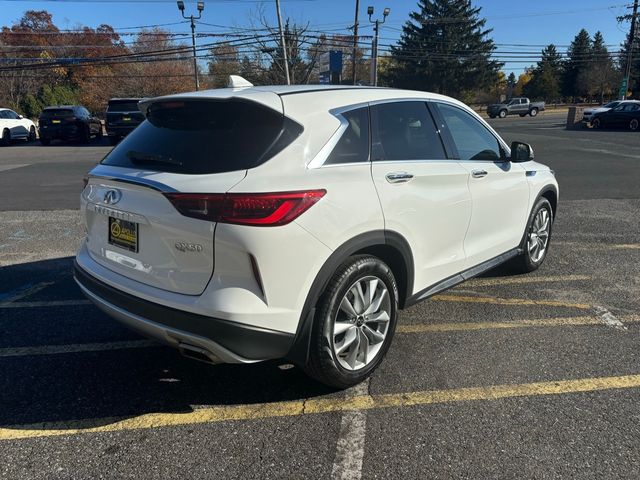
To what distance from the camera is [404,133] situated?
11.1ft

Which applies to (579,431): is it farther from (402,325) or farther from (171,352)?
(171,352)

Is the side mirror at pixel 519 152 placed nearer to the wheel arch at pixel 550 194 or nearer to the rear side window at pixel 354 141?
the wheel arch at pixel 550 194

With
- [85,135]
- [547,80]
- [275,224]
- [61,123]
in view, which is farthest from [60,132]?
[547,80]

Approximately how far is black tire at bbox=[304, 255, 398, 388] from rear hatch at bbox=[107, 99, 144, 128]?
759 inches

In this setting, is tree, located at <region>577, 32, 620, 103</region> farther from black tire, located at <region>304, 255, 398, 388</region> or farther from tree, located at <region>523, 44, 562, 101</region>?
black tire, located at <region>304, 255, 398, 388</region>

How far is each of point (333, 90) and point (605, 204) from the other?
7.48m

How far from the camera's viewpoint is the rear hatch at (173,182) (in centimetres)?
248

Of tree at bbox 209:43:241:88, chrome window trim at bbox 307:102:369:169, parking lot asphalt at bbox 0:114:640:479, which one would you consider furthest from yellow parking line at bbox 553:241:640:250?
tree at bbox 209:43:241:88

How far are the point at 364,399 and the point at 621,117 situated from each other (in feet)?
114

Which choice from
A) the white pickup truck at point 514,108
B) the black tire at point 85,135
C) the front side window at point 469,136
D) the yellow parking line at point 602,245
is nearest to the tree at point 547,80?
the white pickup truck at point 514,108

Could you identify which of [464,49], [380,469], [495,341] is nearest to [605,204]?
[495,341]

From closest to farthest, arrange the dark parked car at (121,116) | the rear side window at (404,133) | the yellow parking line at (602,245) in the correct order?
the rear side window at (404,133) → the yellow parking line at (602,245) → the dark parked car at (121,116)

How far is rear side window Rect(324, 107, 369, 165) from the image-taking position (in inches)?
112

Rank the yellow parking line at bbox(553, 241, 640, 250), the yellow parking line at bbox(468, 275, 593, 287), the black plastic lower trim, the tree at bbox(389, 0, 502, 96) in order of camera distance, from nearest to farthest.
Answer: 1. the black plastic lower trim
2. the yellow parking line at bbox(468, 275, 593, 287)
3. the yellow parking line at bbox(553, 241, 640, 250)
4. the tree at bbox(389, 0, 502, 96)
